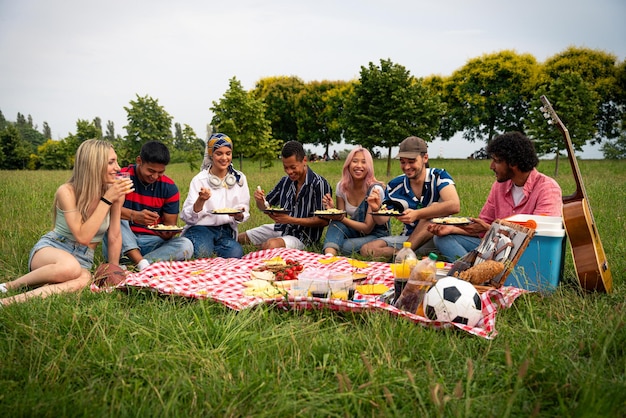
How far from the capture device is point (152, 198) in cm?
572

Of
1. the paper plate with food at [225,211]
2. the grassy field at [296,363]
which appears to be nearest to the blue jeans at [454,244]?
the grassy field at [296,363]

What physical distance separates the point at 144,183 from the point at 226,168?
1018 millimetres

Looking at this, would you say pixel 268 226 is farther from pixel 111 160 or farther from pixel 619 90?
pixel 619 90

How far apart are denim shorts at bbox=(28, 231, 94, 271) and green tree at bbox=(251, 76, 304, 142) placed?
130ft

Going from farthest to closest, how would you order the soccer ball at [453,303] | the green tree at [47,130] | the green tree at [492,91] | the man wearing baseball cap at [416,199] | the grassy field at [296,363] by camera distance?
the green tree at [47,130], the green tree at [492,91], the man wearing baseball cap at [416,199], the soccer ball at [453,303], the grassy field at [296,363]

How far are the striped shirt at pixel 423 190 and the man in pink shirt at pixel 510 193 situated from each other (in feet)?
1.88

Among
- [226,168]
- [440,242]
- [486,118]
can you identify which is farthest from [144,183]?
[486,118]

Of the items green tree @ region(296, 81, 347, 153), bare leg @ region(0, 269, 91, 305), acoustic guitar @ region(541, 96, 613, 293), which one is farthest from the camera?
green tree @ region(296, 81, 347, 153)

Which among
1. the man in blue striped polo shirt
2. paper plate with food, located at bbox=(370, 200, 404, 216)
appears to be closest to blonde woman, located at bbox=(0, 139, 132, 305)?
the man in blue striped polo shirt

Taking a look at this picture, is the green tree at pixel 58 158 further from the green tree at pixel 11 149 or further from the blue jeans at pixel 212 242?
the blue jeans at pixel 212 242

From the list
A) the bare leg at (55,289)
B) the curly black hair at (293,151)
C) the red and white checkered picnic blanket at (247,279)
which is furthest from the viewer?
the curly black hair at (293,151)

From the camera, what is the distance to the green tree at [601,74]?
104 feet

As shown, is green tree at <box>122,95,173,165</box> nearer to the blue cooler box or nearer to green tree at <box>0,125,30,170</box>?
the blue cooler box

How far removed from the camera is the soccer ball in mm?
3213
